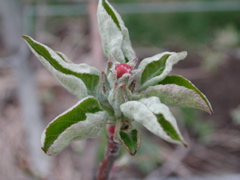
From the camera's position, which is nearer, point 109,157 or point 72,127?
point 72,127

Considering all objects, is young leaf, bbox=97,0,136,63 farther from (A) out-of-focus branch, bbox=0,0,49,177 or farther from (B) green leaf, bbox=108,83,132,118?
(A) out-of-focus branch, bbox=0,0,49,177

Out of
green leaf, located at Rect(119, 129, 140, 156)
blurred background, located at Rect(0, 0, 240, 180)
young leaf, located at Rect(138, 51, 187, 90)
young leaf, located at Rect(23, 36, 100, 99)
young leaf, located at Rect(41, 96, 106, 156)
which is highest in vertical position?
young leaf, located at Rect(23, 36, 100, 99)

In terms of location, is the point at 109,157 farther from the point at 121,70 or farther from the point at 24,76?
the point at 24,76

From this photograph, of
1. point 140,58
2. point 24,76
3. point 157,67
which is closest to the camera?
point 157,67

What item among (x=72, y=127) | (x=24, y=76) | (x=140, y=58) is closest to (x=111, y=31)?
(x=72, y=127)

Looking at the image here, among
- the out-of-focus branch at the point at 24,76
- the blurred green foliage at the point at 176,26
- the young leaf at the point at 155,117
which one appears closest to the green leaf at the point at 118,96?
the young leaf at the point at 155,117

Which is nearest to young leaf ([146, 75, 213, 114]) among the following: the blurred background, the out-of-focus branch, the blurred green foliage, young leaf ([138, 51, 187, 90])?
young leaf ([138, 51, 187, 90])

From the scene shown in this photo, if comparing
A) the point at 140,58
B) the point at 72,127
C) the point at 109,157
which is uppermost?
the point at 72,127
